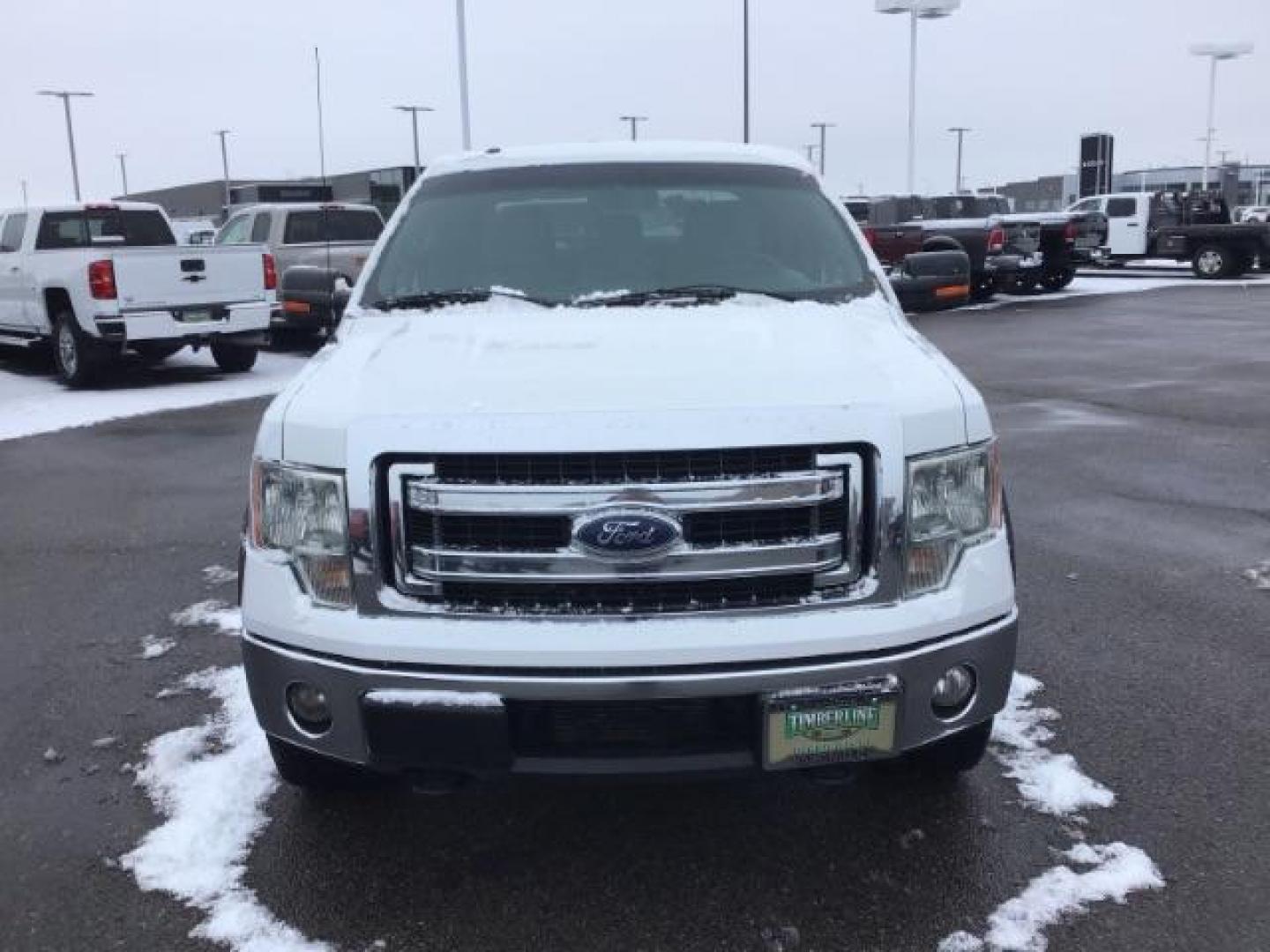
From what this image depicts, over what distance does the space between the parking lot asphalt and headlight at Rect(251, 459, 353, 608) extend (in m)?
0.67

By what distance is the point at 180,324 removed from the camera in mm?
12766

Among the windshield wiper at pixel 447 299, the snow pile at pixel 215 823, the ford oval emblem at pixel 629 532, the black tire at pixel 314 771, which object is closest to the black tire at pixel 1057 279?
the windshield wiper at pixel 447 299

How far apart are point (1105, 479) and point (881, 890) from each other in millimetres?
5378

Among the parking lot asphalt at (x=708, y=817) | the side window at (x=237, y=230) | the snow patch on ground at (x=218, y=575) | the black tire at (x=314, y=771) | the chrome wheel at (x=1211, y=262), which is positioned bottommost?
the parking lot asphalt at (x=708, y=817)

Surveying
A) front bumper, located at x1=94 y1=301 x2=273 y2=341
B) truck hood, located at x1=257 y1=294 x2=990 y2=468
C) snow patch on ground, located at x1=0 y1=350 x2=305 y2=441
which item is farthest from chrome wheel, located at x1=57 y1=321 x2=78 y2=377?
truck hood, located at x1=257 y1=294 x2=990 y2=468

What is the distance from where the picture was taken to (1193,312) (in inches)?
772

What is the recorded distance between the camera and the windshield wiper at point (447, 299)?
3.97 meters

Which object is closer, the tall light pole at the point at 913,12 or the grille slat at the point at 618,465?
the grille slat at the point at 618,465

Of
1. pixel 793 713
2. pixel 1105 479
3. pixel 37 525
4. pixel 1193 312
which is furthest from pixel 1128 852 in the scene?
pixel 1193 312

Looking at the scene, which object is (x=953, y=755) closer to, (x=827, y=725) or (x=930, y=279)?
(x=827, y=725)

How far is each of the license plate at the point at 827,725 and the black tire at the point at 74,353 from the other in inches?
465

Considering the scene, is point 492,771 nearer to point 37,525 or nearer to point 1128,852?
point 1128,852

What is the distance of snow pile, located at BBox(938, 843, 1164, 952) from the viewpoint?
9.31 ft

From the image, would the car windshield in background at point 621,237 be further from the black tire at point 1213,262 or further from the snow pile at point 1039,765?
the black tire at point 1213,262
